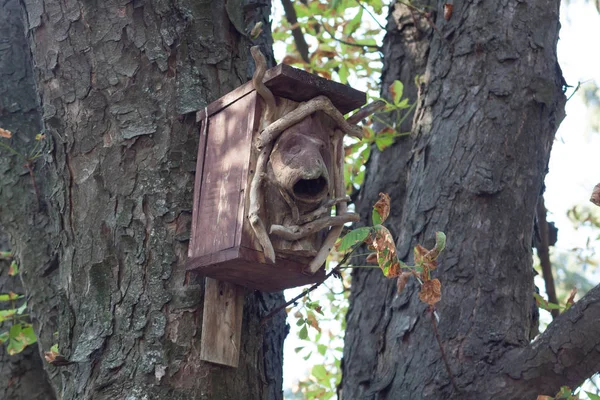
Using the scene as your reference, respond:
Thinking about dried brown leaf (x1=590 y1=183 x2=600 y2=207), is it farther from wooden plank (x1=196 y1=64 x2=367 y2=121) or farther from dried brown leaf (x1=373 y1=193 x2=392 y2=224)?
wooden plank (x1=196 y1=64 x2=367 y2=121)

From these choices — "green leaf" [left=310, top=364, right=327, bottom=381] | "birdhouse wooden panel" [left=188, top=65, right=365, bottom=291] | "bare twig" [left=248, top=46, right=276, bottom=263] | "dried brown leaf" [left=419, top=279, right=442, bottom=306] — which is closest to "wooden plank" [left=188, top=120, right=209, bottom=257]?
"birdhouse wooden panel" [left=188, top=65, right=365, bottom=291]

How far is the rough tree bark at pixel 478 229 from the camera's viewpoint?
7.86ft

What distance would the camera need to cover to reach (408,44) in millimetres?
3658

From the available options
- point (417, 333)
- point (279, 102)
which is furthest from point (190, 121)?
point (417, 333)

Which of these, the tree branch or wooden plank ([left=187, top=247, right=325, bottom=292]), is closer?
wooden plank ([left=187, top=247, right=325, bottom=292])

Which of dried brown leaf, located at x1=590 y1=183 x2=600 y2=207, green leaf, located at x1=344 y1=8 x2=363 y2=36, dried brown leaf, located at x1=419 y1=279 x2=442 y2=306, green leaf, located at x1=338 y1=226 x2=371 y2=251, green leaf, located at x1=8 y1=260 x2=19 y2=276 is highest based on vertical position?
green leaf, located at x1=344 y1=8 x2=363 y2=36

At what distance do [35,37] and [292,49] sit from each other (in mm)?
3327

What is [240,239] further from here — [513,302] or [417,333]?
[513,302]

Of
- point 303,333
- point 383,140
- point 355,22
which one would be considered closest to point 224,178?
point 303,333

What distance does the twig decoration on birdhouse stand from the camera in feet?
6.66

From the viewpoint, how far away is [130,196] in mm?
2279

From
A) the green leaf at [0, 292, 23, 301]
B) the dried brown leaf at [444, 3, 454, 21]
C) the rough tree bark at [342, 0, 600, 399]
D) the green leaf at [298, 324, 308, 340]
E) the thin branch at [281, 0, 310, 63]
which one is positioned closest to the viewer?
the rough tree bark at [342, 0, 600, 399]

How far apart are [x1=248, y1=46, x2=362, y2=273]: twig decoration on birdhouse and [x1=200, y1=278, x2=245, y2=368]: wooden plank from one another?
9.5 inches

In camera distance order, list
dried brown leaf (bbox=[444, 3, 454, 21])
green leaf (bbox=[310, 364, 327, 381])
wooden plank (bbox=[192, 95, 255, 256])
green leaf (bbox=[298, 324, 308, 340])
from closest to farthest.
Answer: wooden plank (bbox=[192, 95, 255, 256]) < green leaf (bbox=[298, 324, 308, 340]) < dried brown leaf (bbox=[444, 3, 454, 21]) < green leaf (bbox=[310, 364, 327, 381])
